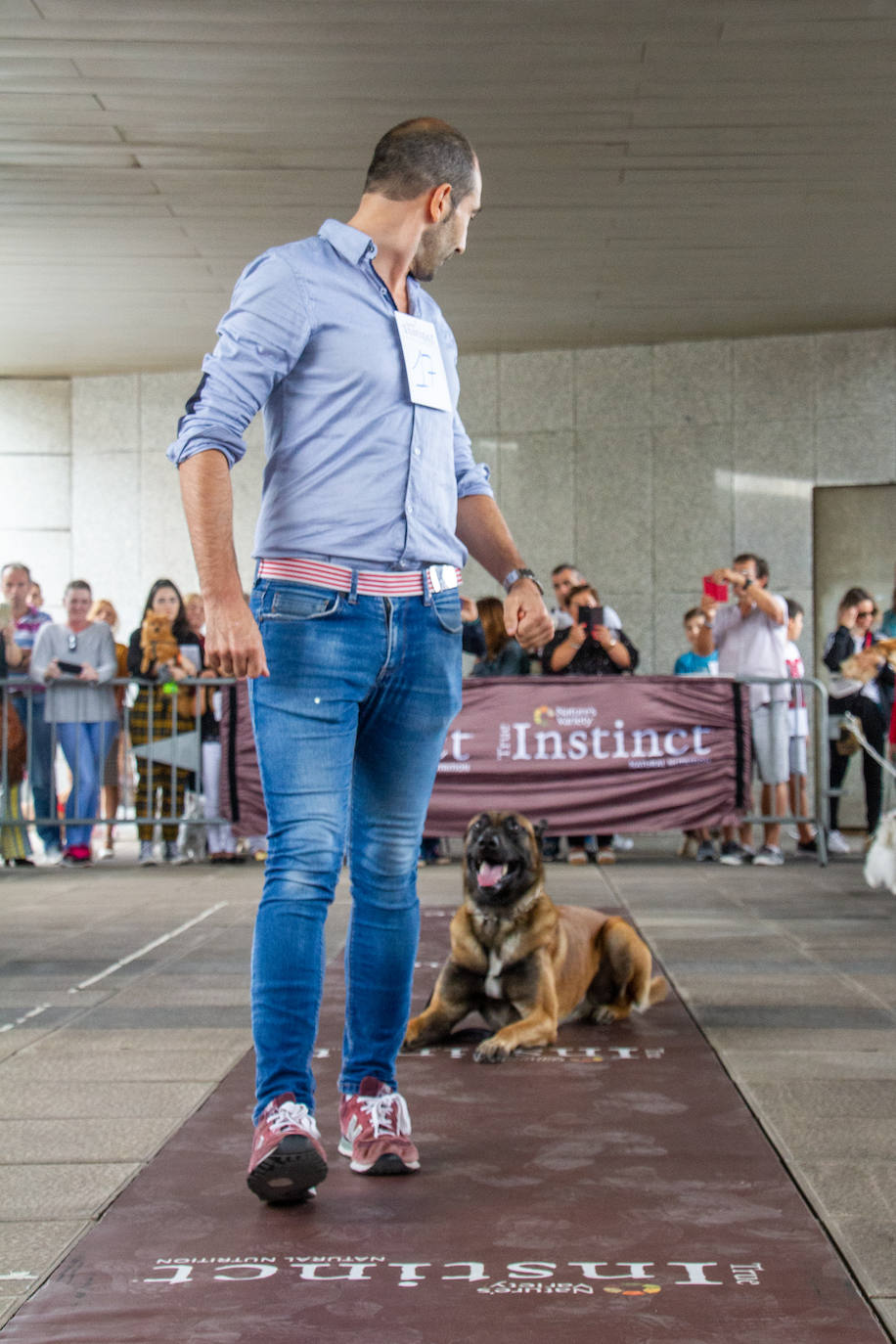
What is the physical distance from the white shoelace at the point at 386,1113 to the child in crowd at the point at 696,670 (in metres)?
8.07

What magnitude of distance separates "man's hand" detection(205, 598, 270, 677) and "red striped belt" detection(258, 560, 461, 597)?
0.22 metres

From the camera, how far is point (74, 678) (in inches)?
430

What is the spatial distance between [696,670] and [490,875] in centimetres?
807

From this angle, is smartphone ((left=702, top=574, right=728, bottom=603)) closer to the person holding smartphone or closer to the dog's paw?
the person holding smartphone

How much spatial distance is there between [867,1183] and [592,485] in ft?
40.9

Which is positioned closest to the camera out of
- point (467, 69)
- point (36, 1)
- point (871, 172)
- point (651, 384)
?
point (36, 1)

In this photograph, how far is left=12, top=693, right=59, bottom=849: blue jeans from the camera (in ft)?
36.5

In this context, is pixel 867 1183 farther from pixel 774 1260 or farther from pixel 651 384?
pixel 651 384

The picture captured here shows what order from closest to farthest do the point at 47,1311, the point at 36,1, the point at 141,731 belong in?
the point at 47,1311, the point at 36,1, the point at 141,731

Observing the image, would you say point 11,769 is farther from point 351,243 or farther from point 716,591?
point 351,243

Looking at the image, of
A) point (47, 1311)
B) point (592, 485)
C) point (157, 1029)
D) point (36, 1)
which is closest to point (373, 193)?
point (47, 1311)

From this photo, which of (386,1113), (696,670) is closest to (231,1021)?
(386,1113)

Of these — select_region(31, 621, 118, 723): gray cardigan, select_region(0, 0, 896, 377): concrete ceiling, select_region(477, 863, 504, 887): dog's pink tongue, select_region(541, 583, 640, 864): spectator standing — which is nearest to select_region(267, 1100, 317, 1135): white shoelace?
select_region(477, 863, 504, 887): dog's pink tongue

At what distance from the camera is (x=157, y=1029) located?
4758mm
